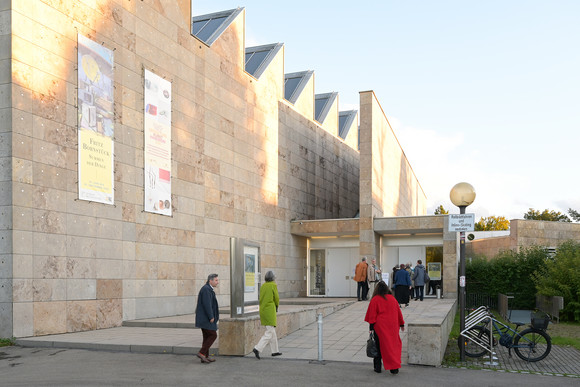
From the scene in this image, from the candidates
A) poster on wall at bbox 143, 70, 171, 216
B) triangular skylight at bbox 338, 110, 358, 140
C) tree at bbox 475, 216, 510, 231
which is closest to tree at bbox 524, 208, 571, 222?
tree at bbox 475, 216, 510, 231

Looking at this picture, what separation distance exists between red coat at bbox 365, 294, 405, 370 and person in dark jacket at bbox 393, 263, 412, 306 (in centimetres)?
1107

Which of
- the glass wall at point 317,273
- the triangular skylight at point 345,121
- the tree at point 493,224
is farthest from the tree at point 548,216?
the glass wall at point 317,273

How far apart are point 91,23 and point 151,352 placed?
9.99 meters

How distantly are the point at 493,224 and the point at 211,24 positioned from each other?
73.8 metres

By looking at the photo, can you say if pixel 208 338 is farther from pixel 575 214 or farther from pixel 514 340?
pixel 575 214

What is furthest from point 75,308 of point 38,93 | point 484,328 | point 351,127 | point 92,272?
point 351,127

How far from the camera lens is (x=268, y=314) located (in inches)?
469

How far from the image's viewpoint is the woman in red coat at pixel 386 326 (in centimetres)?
1020

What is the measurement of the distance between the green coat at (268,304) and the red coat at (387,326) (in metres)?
2.31

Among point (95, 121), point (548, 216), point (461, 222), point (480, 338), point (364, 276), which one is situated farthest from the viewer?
point (548, 216)

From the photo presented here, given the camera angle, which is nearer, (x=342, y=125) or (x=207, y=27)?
(x=207, y=27)

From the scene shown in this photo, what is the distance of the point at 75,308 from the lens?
52.7ft

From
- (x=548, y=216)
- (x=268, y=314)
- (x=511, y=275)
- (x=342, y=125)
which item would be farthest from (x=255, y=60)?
(x=548, y=216)

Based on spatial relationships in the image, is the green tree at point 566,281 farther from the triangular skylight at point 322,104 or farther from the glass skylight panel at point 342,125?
the glass skylight panel at point 342,125
